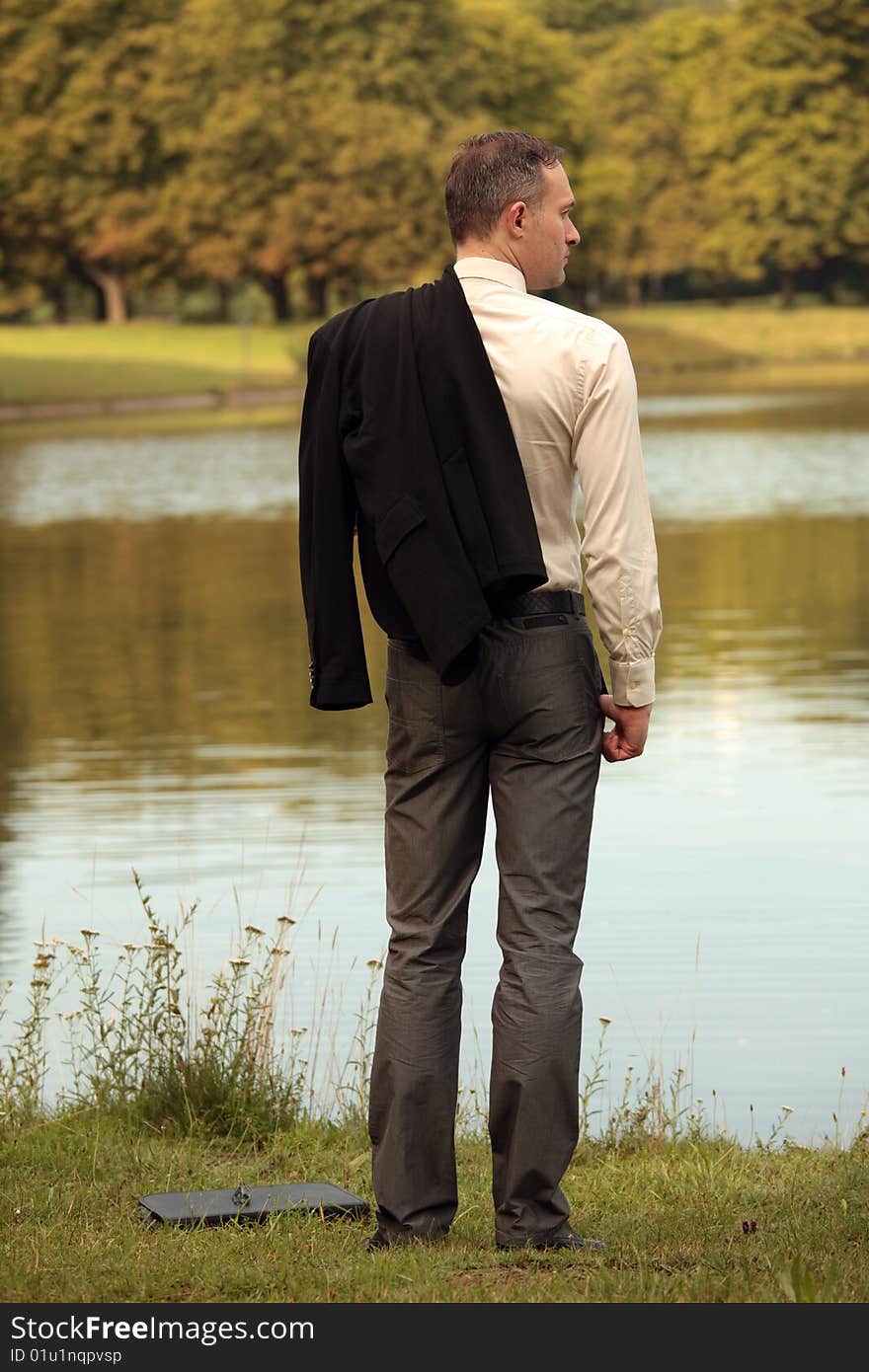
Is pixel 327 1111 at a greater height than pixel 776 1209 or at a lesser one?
lesser

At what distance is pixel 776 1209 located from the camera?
4551mm

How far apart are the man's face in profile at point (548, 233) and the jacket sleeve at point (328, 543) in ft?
1.29

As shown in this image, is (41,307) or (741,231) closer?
(741,231)

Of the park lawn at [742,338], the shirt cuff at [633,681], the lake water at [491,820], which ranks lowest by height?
the park lawn at [742,338]

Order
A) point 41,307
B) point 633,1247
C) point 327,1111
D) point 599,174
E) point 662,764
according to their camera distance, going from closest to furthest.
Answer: point 633,1247 < point 327,1111 < point 662,764 < point 599,174 < point 41,307

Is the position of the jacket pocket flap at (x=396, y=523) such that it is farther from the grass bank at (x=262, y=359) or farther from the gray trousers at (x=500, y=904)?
the grass bank at (x=262, y=359)

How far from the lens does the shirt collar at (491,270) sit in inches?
172

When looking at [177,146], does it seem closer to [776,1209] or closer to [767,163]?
[767,163]

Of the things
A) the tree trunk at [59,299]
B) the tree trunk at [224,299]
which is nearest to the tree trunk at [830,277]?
the tree trunk at [224,299]

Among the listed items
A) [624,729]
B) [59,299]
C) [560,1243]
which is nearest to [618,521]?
[624,729]

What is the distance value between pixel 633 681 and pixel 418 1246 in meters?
1.07

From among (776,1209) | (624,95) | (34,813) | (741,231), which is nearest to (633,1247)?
(776,1209)

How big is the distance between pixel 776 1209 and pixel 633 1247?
45 cm

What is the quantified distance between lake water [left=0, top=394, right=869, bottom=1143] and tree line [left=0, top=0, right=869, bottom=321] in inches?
1962
